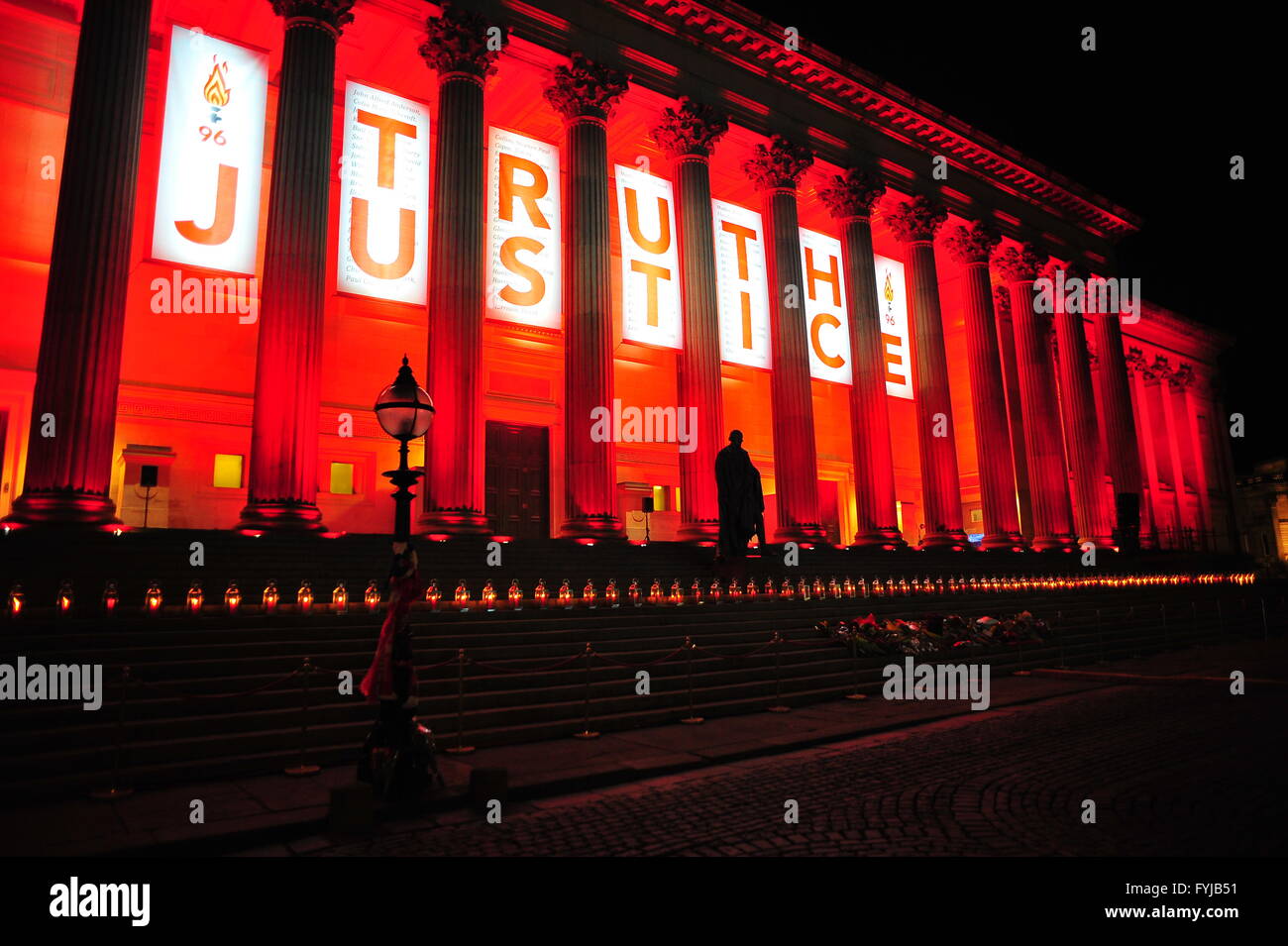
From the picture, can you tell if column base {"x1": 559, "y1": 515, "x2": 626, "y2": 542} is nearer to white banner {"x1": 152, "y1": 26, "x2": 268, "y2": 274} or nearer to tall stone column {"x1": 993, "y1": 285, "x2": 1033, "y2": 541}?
white banner {"x1": 152, "y1": 26, "x2": 268, "y2": 274}

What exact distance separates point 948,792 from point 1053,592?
19.0 metres

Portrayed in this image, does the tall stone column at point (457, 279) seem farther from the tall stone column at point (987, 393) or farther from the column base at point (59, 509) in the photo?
the tall stone column at point (987, 393)

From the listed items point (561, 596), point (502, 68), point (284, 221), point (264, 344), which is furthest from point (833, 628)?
point (502, 68)

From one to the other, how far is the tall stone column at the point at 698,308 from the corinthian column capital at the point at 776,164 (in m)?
1.72

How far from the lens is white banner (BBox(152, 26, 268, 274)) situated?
15250 mm

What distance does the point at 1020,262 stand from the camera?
3209 centimetres

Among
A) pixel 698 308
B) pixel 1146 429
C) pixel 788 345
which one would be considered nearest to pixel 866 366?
pixel 788 345

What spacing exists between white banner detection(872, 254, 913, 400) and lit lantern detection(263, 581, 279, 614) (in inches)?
788

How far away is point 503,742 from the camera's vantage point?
9.78 metres

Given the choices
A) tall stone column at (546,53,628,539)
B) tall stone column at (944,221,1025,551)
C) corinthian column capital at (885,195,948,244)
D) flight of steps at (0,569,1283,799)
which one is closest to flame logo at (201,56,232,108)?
tall stone column at (546,53,628,539)

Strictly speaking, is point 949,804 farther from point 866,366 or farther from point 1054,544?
point 1054,544

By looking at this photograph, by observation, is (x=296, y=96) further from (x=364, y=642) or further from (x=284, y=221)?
(x=364, y=642)

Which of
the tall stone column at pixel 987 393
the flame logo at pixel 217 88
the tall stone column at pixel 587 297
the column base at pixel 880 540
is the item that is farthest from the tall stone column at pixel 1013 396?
the flame logo at pixel 217 88

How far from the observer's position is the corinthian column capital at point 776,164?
24.6m
